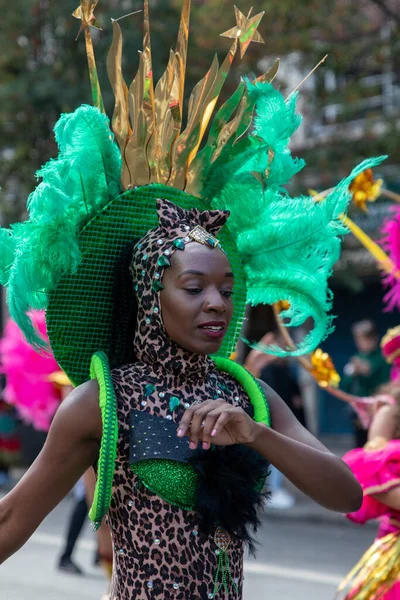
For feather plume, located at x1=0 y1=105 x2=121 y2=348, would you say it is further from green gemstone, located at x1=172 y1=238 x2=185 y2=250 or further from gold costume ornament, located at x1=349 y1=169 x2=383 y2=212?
gold costume ornament, located at x1=349 y1=169 x2=383 y2=212

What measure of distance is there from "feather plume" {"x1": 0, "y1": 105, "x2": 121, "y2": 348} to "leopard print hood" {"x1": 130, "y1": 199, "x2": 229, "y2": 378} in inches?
7.0

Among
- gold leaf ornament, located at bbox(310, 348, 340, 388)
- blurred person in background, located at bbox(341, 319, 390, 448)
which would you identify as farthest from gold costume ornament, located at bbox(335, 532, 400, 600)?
blurred person in background, located at bbox(341, 319, 390, 448)

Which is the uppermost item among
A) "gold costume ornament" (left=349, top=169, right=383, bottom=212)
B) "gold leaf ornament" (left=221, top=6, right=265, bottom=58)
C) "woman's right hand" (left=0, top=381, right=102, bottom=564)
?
"gold leaf ornament" (left=221, top=6, right=265, bottom=58)

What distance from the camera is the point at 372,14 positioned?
14.4 m

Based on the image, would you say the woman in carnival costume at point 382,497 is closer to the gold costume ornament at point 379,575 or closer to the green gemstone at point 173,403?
the gold costume ornament at point 379,575

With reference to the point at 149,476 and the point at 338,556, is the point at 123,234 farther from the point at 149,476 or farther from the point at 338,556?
the point at 338,556

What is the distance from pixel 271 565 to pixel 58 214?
5615mm

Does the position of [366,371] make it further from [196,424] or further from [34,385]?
[196,424]

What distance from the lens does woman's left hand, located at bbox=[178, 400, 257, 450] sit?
213 centimetres

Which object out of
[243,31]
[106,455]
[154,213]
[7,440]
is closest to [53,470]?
[106,455]

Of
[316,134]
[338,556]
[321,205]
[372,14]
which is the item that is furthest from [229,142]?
[372,14]

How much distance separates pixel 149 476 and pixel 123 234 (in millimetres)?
654

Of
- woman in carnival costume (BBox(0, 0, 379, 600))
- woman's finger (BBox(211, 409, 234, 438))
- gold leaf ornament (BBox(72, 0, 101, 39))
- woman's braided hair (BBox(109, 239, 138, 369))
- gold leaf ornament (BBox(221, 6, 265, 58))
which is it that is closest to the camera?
woman's finger (BBox(211, 409, 234, 438))

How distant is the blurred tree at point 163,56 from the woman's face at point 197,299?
8.31 m
